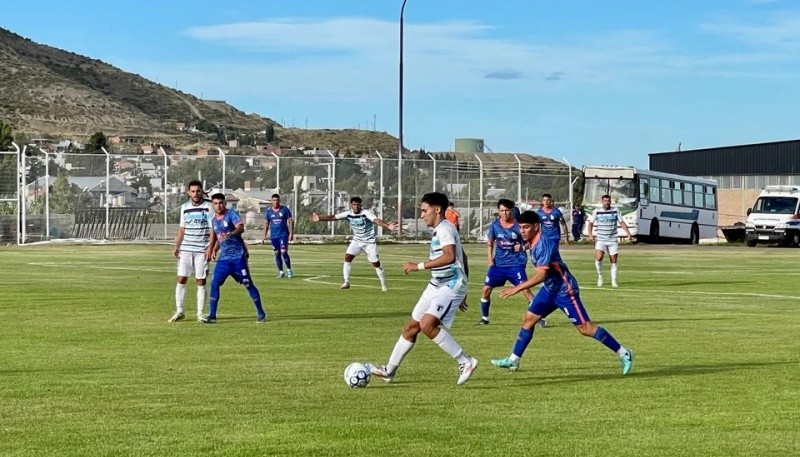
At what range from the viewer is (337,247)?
55312mm

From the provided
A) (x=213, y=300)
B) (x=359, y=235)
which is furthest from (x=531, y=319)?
(x=359, y=235)

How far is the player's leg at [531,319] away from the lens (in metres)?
14.8

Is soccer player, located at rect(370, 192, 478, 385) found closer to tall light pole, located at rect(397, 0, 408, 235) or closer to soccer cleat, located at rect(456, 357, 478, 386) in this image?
soccer cleat, located at rect(456, 357, 478, 386)

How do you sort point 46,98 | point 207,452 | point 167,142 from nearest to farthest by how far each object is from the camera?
point 207,452
point 167,142
point 46,98

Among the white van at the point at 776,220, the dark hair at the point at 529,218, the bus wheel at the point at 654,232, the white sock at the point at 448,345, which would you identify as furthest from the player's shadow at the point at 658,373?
the bus wheel at the point at 654,232

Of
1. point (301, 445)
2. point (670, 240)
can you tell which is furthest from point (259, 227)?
point (301, 445)

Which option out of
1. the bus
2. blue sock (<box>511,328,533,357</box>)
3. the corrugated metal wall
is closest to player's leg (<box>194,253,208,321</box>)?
blue sock (<box>511,328,533,357</box>)

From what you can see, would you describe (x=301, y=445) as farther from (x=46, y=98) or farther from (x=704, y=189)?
(x=46, y=98)

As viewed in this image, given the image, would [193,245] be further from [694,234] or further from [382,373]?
[694,234]

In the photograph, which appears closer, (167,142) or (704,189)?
(704,189)

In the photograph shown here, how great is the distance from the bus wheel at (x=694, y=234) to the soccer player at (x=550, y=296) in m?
52.5

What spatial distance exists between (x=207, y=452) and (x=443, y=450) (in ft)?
5.57

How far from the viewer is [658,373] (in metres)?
14.8

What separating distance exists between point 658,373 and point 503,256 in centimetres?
703
